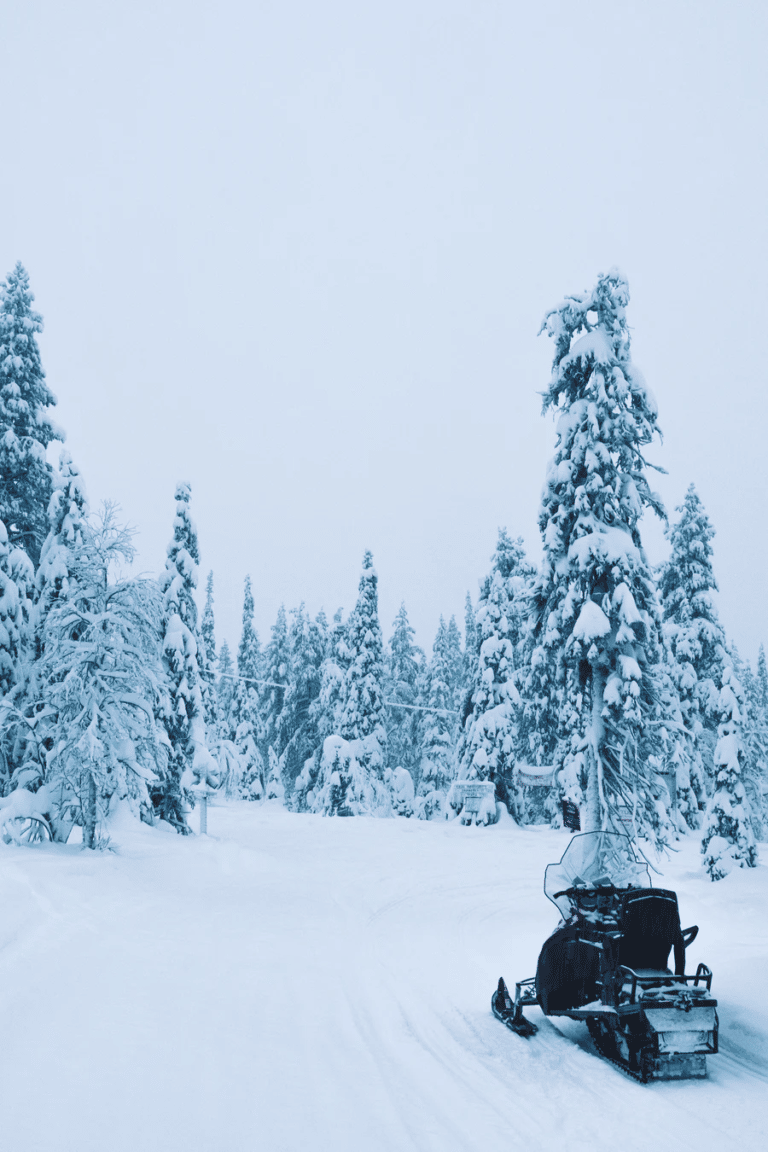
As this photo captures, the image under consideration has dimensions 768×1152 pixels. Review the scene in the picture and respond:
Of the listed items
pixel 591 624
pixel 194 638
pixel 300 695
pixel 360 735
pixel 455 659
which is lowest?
pixel 360 735

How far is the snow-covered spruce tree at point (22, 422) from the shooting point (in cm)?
2095

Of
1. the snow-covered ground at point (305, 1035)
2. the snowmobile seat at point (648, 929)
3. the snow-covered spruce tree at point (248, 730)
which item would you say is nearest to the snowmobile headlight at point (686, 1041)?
the snow-covered ground at point (305, 1035)

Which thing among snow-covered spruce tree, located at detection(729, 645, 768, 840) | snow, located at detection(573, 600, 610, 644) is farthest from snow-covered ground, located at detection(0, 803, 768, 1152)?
snow-covered spruce tree, located at detection(729, 645, 768, 840)

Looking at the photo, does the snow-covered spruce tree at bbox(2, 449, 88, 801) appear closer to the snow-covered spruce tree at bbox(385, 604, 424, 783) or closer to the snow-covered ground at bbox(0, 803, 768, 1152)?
the snow-covered ground at bbox(0, 803, 768, 1152)

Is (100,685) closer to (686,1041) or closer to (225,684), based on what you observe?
(686,1041)

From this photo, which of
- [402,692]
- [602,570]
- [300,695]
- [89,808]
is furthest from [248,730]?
[602,570]

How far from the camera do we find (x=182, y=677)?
27812 millimetres

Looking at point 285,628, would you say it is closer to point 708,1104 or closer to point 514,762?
point 514,762

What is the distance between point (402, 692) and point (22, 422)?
37.4m

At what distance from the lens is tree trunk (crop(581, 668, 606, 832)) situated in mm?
16766

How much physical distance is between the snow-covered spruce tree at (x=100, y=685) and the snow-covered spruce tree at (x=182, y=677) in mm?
7553

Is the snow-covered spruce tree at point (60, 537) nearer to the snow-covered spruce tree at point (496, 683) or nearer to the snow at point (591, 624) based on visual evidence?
the snow at point (591, 624)

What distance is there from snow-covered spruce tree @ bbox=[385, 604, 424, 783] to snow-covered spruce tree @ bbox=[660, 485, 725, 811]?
961 inches

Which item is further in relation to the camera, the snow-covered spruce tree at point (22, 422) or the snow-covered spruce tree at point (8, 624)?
the snow-covered spruce tree at point (22, 422)
